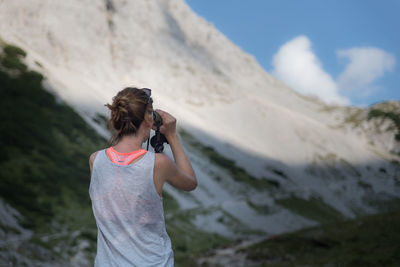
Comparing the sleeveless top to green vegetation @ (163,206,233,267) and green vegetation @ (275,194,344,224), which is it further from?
green vegetation @ (275,194,344,224)

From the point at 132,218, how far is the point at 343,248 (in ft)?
42.8

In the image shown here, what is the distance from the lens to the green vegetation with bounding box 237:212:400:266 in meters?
11.5

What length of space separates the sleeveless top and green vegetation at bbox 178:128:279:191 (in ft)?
165

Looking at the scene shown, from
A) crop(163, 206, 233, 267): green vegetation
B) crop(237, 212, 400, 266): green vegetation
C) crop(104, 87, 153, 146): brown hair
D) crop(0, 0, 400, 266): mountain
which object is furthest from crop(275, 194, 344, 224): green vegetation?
crop(104, 87, 153, 146): brown hair

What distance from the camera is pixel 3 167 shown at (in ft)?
82.5

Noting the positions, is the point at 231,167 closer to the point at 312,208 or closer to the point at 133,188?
the point at 312,208

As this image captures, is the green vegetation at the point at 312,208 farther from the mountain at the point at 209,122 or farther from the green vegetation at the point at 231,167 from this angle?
the green vegetation at the point at 231,167

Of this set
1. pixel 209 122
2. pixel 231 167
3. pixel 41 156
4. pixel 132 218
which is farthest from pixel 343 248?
pixel 209 122

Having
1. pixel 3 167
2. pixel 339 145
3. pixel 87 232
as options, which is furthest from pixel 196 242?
pixel 339 145

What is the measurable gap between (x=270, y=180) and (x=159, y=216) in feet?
181

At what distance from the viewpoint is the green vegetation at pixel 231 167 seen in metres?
53.7

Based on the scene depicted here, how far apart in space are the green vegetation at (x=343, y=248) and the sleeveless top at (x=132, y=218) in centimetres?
964

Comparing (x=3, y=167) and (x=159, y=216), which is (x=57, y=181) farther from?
(x=159, y=216)

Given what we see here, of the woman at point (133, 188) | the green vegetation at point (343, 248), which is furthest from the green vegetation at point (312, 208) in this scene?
the woman at point (133, 188)
